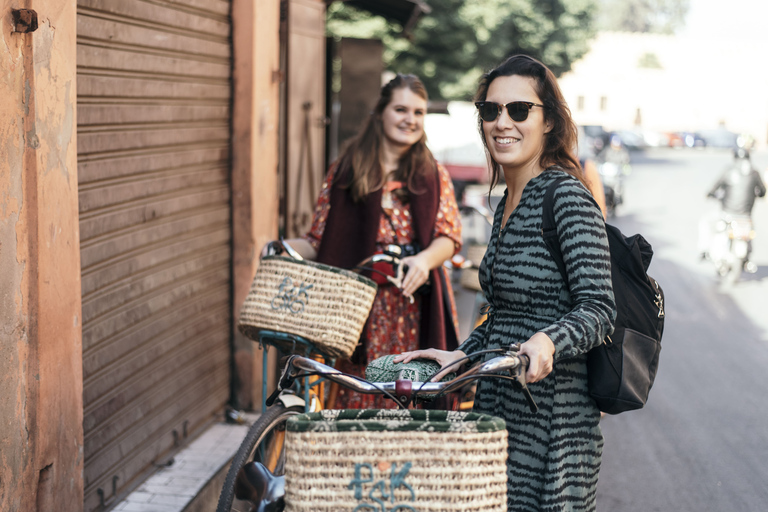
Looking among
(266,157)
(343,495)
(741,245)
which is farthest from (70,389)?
(741,245)

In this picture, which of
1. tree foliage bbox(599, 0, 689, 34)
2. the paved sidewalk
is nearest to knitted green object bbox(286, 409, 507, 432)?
the paved sidewalk

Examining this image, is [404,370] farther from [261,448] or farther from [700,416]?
[700,416]

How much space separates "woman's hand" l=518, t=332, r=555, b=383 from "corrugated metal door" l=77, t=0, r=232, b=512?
2.27 meters

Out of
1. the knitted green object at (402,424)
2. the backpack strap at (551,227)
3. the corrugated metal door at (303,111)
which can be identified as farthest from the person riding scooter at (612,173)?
the knitted green object at (402,424)

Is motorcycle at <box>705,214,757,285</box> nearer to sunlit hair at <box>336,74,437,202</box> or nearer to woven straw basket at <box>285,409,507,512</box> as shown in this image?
sunlit hair at <box>336,74,437,202</box>

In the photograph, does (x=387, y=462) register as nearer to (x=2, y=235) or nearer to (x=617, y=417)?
(x=2, y=235)

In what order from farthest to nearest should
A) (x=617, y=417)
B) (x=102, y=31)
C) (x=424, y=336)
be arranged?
(x=617, y=417), (x=424, y=336), (x=102, y=31)

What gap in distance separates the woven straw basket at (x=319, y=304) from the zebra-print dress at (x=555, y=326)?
852 millimetres

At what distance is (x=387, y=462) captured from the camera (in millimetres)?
1636

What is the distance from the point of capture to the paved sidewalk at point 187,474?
3.96 meters

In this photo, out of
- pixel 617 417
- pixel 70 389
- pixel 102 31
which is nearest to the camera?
pixel 70 389

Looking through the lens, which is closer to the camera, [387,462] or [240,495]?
[387,462]

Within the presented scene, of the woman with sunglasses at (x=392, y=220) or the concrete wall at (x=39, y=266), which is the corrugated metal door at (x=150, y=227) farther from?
the woman with sunglasses at (x=392, y=220)

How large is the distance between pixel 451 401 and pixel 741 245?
11091 mm
